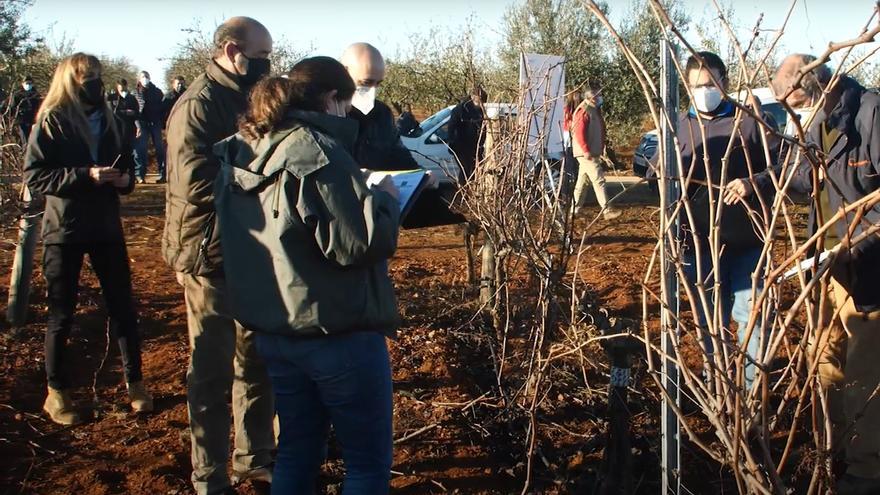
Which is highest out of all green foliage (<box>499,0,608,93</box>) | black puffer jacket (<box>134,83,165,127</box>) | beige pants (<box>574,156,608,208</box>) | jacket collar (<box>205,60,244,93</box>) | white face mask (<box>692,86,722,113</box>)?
green foliage (<box>499,0,608,93</box>)

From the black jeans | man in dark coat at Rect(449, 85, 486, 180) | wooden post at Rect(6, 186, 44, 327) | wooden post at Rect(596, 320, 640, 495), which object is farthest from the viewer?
man in dark coat at Rect(449, 85, 486, 180)

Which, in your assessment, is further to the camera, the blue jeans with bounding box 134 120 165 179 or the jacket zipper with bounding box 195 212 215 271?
the blue jeans with bounding box 134 120 165 179

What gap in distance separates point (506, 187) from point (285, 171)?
1.92 meters

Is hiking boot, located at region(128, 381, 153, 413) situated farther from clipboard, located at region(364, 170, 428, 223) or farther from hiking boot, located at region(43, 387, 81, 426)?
clipboard, located at region(364, 170, 428, 223)

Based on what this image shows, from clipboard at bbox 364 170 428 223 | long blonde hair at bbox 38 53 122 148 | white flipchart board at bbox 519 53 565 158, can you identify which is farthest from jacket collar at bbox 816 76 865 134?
long blonde hair at bbox 38 53 122 148

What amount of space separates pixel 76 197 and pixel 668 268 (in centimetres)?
276

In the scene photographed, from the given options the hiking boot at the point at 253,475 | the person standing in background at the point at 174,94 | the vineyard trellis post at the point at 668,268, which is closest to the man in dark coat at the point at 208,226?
the hiking boot at the point at 253,475

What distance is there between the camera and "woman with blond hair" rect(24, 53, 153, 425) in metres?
Result: 3.90

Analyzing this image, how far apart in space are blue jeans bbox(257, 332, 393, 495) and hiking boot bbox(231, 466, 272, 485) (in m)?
0.95

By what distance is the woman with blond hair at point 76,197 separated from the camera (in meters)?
3.90

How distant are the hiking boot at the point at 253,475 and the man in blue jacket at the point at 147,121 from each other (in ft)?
39.6

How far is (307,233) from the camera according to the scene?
238 cm

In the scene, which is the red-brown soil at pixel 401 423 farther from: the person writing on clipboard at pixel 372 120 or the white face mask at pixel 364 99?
the white face mask at pixel 364 99

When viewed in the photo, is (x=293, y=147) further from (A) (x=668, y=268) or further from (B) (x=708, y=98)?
(B) (x=708, y=98)
